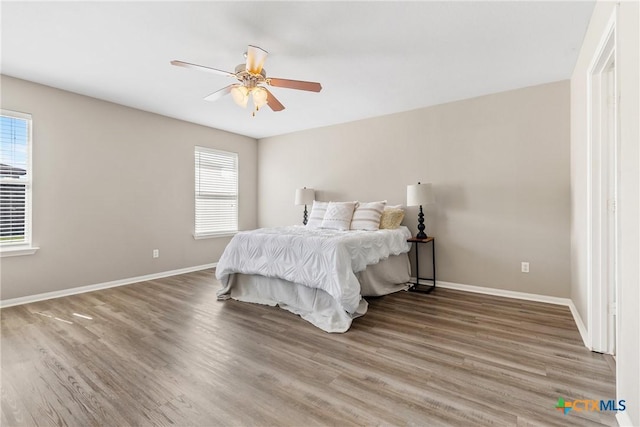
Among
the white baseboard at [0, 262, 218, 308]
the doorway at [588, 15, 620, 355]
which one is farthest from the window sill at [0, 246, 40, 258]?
the doorway at [588, 15, 620, 355]

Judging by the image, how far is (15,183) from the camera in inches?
130

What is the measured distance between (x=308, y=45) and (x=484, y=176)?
2.66m

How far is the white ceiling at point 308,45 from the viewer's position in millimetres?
2156

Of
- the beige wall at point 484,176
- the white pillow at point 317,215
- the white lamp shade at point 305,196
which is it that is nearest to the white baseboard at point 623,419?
the beige wall at point 484,176

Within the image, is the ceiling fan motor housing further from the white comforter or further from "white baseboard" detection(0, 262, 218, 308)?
"white baseboard" detection(0, 262, 218, 308)

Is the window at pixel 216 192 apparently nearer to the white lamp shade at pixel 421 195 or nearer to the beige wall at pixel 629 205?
the white lamp shade at pixel 421 195

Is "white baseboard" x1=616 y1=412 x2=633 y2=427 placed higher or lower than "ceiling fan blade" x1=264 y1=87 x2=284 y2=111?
lower

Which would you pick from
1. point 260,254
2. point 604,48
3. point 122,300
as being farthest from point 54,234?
point 604,48

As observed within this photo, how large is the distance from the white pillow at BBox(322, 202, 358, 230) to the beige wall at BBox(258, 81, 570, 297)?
610mm

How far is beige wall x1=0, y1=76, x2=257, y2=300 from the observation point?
3.46 metres

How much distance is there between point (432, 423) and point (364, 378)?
48 centimetres

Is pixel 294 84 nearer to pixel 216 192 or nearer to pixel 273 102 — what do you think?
pixel 273 102

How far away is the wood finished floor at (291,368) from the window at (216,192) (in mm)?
2344

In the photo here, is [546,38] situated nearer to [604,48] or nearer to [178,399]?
[604,48]
